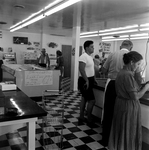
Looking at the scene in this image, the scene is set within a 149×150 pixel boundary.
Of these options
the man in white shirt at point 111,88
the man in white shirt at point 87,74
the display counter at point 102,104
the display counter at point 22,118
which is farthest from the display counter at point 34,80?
the display counter at point 22,118

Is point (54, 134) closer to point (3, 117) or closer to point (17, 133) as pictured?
point (17, 133)

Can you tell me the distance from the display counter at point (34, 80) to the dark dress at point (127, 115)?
11.3ft

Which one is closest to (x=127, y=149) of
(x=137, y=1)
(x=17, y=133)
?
(x=17, y=133)

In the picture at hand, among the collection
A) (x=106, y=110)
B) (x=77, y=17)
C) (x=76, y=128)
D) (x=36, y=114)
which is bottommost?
(x=76, y=128)

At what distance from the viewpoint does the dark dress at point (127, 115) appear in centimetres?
225

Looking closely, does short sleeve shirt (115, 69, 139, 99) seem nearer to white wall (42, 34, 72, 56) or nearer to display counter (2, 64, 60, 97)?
display counter (2, 64, 60, 97)

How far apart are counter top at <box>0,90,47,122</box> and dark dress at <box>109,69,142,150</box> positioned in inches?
42.3

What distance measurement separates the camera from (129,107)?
229 cm

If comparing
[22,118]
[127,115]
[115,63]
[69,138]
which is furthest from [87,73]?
[22,118]

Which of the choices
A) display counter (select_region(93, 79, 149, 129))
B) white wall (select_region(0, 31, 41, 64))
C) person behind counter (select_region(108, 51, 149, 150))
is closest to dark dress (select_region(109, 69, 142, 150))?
person behind counter (select_region(108, 51, 149, 150))

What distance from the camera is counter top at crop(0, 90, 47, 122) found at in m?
1.73

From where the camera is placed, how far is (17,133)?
3150mm

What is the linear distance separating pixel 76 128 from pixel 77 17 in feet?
12.6

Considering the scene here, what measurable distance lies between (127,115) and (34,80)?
3.64m
